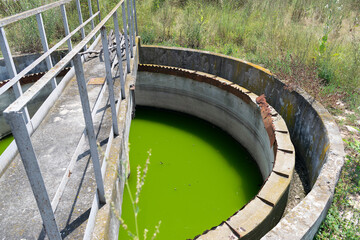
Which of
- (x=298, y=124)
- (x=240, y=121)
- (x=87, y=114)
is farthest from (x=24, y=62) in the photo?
(x=298, y=124)

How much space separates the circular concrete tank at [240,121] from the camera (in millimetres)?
2290

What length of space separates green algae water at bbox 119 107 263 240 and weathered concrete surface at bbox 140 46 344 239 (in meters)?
1.10

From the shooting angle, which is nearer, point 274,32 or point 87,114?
point 87,114

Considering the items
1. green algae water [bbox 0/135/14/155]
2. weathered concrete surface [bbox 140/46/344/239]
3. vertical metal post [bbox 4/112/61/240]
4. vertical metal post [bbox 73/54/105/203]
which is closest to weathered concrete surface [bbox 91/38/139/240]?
vertical metal post [bbox 73/54/105/203]

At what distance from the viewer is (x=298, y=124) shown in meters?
3.84

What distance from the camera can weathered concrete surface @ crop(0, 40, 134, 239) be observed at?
1.54 metres

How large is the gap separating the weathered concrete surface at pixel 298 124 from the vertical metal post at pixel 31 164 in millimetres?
1307

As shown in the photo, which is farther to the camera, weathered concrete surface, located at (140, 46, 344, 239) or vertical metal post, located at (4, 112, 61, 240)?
weathered concrete surface, located at (140, 46, 344, 239)

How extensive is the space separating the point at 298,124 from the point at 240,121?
4.32ft

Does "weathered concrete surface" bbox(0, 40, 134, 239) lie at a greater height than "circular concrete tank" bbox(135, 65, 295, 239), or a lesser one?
greater

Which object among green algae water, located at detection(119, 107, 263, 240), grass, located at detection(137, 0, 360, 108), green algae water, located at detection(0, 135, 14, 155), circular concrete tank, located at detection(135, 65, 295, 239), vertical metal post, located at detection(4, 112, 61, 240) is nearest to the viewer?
vertical metal post, located at detection(4, 112, 61, 240)

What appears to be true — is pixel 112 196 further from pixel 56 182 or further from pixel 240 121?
pixel 240 121

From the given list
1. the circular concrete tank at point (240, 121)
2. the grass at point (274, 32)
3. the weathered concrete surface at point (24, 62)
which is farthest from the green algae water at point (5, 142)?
the grass at point (274, 32)

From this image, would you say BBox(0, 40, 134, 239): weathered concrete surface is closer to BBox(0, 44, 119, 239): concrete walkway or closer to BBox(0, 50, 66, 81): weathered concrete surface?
BBox(0, 44, 119, 239): concrete walkway
